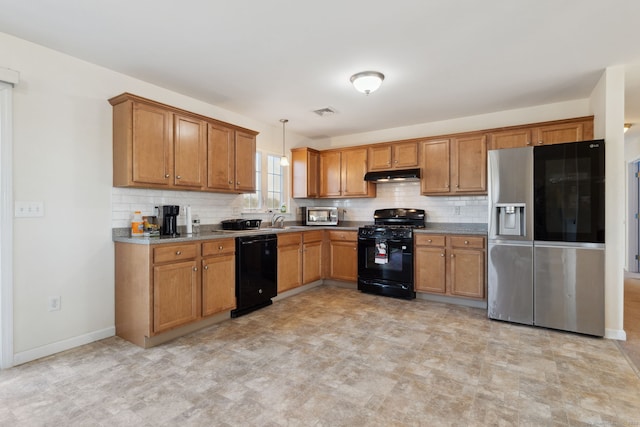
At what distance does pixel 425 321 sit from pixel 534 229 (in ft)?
4.83

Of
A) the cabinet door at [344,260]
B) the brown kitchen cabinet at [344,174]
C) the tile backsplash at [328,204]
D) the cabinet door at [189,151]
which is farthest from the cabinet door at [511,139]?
the cabinet door at [189,151]

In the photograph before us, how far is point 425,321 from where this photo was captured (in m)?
3.52

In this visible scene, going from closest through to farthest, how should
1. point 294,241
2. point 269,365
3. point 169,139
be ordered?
1. point 269,365
2. point 169,139
3. point 294,241

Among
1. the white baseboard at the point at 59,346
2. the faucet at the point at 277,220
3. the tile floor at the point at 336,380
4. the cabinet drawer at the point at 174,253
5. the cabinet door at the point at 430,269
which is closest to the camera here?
the tile floor at the point at 336,380

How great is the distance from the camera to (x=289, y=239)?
14.5ft

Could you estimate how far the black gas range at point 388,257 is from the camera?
4363mm

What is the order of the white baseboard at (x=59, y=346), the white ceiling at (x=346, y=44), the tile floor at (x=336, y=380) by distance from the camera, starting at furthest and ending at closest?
1. the white baseboard at (x=59, y=346)
2. the white ceiling at (x=346, y=44)
3. the tile floor at (x=336, y=380)

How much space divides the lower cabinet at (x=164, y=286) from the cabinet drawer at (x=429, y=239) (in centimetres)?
251

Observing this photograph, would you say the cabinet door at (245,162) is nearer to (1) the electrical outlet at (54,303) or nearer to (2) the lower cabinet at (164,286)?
(2) the lower cabinet at (164,286)

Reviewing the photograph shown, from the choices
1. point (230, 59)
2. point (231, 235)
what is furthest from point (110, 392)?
point (230, 59)

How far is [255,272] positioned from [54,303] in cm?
184

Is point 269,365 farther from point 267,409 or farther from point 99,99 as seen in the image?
point 99,99

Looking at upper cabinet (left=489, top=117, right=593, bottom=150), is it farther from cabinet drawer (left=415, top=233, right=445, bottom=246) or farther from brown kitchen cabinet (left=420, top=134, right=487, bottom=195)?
cabinet drawer (left=415, top=233, right=445, bottom=246)

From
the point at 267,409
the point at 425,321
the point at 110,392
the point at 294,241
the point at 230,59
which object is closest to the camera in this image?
the point at 267,409
